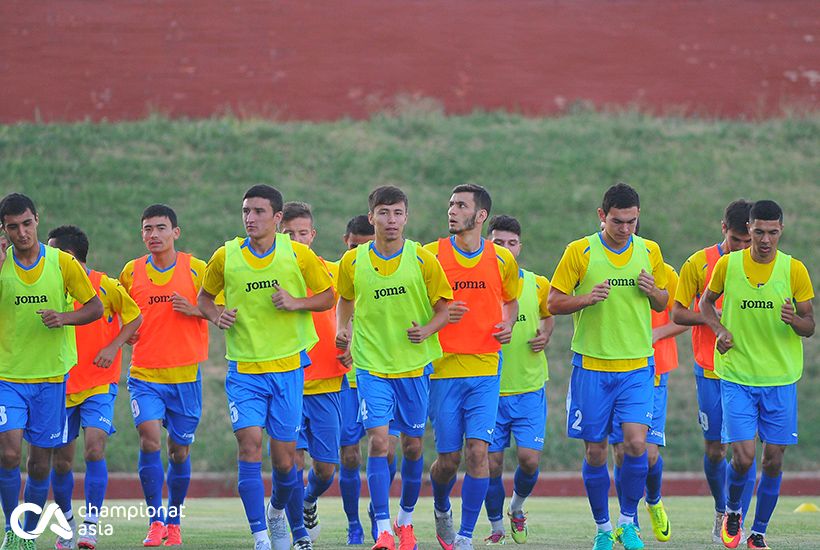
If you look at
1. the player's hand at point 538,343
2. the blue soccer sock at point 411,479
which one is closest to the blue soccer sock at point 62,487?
the blue soccer sock at point 411,479

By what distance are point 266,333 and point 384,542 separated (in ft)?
5.32

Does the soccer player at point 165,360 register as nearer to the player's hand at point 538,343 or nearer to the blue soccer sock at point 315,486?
the blue soccer sock at point 315,486

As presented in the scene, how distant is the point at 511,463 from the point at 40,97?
619 inches

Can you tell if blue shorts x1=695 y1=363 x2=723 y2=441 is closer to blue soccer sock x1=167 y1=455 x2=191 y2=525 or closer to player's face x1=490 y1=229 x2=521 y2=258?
player's face x1=490 y1=229 x2=521 y2=258

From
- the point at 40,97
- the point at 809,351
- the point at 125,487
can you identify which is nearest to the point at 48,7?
the point at 40,97

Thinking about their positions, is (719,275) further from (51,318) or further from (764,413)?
(51,318)

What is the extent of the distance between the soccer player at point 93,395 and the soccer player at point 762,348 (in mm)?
4402

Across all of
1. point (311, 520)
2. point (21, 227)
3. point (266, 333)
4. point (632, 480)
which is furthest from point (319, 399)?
point (21, 227)

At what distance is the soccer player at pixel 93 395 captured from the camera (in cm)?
946

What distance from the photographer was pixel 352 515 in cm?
1001

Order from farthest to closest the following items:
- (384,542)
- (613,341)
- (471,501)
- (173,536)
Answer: (173,536) < (613,341) < (471,501) < (384,542)

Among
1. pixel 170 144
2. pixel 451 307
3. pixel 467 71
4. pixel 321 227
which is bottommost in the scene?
pixel 451 307

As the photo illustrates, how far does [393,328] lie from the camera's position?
888 centimetres

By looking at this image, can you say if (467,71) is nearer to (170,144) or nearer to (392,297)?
(170,144)
